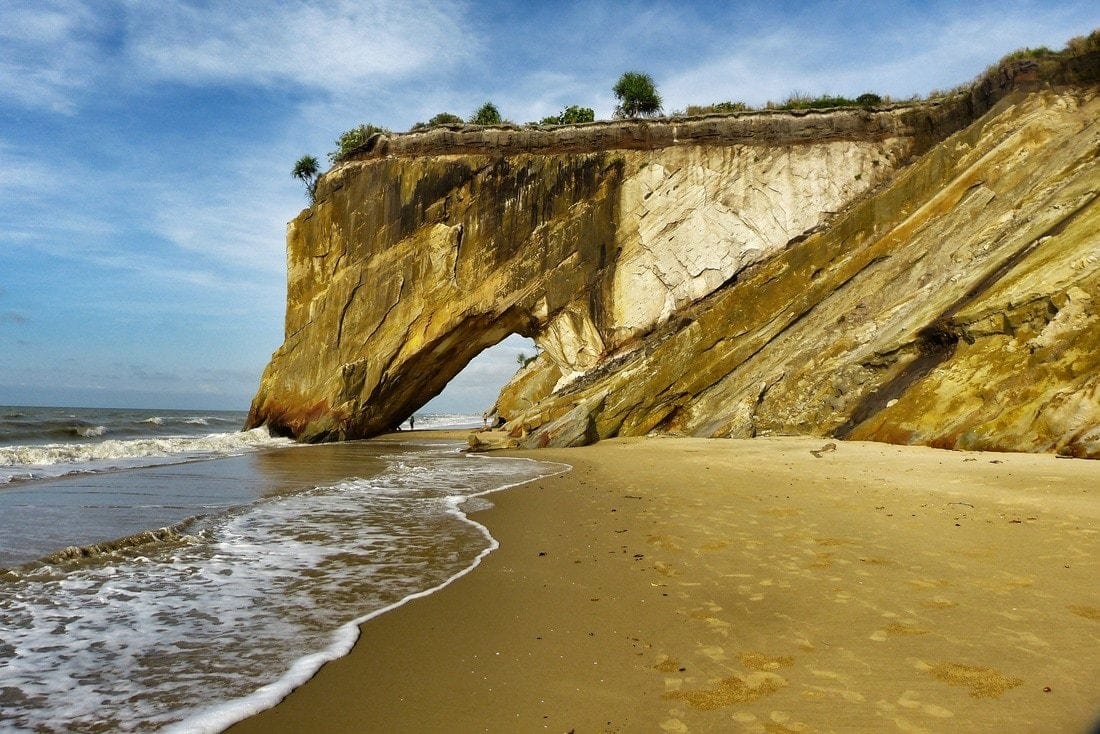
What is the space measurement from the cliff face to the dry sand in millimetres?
5549

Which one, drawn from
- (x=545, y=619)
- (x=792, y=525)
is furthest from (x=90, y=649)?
(x=792, y=525)

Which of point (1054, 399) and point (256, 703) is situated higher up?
point (1054, 399)

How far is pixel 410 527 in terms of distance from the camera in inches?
322

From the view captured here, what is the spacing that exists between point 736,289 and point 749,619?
2013 cm

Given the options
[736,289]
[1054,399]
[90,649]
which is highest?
[736,289]

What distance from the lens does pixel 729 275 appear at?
26.6 m

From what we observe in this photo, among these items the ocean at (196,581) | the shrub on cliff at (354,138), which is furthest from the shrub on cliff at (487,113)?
the ocean at (196,581)

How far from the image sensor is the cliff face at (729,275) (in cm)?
1288

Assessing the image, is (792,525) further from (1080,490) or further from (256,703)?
(256,703)

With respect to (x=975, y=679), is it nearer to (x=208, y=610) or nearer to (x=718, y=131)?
(x=208, y=610)

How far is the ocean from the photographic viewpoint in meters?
3.56

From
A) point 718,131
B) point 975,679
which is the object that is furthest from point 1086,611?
point 718,131

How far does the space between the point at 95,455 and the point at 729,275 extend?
74.0 feet

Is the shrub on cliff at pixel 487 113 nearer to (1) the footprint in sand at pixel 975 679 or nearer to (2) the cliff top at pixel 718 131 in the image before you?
(2) the cliff top at pixel 718 131
